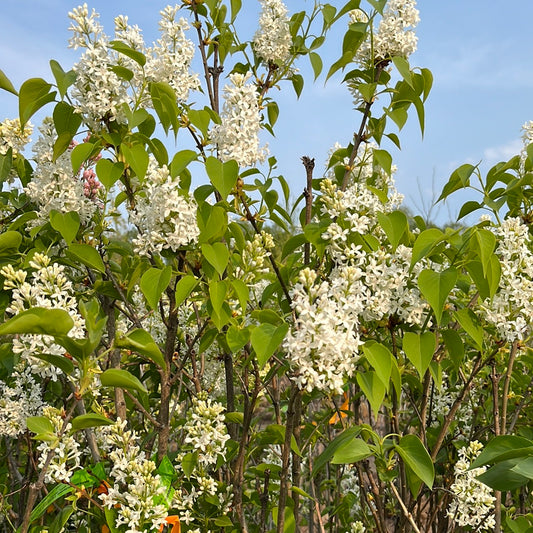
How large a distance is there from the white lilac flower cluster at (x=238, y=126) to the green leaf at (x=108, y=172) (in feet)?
1.01

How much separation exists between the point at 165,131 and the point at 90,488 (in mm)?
1199

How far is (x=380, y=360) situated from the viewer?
1.45 metres

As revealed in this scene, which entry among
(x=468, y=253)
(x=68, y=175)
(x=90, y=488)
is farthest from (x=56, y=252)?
(x=468, y=253)

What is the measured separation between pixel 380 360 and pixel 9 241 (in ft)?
4.00

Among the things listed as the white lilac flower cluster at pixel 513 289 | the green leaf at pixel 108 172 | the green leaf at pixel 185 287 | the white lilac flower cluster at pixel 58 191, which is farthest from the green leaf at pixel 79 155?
the white lilac flower cluster at pixel 513 289

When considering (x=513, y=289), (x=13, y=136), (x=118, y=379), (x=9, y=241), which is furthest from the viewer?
(x=13, y=136)

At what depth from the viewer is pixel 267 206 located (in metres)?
1.99

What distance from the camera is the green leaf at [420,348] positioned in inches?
61.6

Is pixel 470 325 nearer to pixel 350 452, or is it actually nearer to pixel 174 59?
pixel 350 452

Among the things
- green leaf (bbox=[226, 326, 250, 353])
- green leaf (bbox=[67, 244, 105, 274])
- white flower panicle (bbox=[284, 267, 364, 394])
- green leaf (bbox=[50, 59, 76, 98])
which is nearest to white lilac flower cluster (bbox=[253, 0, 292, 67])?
green leaf (bbox=[50, 59, 76, 98])

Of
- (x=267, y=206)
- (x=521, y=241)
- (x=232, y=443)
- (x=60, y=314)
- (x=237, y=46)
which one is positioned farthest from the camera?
(x=237, y=46)

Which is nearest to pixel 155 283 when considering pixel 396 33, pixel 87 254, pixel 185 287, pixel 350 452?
pixel 185 287

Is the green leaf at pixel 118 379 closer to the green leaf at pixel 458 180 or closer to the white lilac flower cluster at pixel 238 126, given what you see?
the white lilac flower cluster at pixel 238 126

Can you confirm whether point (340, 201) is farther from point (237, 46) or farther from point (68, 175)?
point (237, 46)
